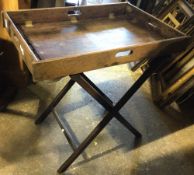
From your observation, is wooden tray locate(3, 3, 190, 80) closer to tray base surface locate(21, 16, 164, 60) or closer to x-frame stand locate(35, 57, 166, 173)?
tray base surface locate(21, 16, 164, 60)

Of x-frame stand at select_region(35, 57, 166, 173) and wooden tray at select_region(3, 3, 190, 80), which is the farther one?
x-frame stand at select_region(35, 57, 166, 173)

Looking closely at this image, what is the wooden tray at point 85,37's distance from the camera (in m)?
1.01

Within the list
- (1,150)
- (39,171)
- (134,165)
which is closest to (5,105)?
(1,150)

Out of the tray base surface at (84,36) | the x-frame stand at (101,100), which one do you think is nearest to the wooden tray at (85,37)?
the tray base surface at (84,36)

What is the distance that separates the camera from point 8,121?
5.88ft

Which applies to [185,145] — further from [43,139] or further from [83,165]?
[43,139]

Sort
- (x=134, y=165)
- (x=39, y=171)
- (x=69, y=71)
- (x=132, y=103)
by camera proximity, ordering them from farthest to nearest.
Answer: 1. (x=132, y=103)
2. (x=134, y=165)
3. (x=39, y=171)
4. (x=69, y=71)

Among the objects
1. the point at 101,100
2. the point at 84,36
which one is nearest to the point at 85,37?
the point at 84,36

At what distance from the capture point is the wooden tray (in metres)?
1.01

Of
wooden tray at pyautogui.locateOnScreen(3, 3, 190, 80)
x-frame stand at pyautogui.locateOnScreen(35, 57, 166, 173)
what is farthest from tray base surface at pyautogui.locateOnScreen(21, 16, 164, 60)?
x-frame stand at pyautogui.locateOnScreen(35, 57, 166, 173)

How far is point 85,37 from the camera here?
1340 millimetres

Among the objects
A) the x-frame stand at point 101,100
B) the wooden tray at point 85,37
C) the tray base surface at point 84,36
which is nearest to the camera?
the wooden tray at point 85,37

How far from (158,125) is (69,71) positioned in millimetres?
1231

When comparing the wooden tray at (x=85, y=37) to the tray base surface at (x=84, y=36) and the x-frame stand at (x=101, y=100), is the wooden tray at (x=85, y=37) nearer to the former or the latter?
the tray base surface at (x=84, y=36)
